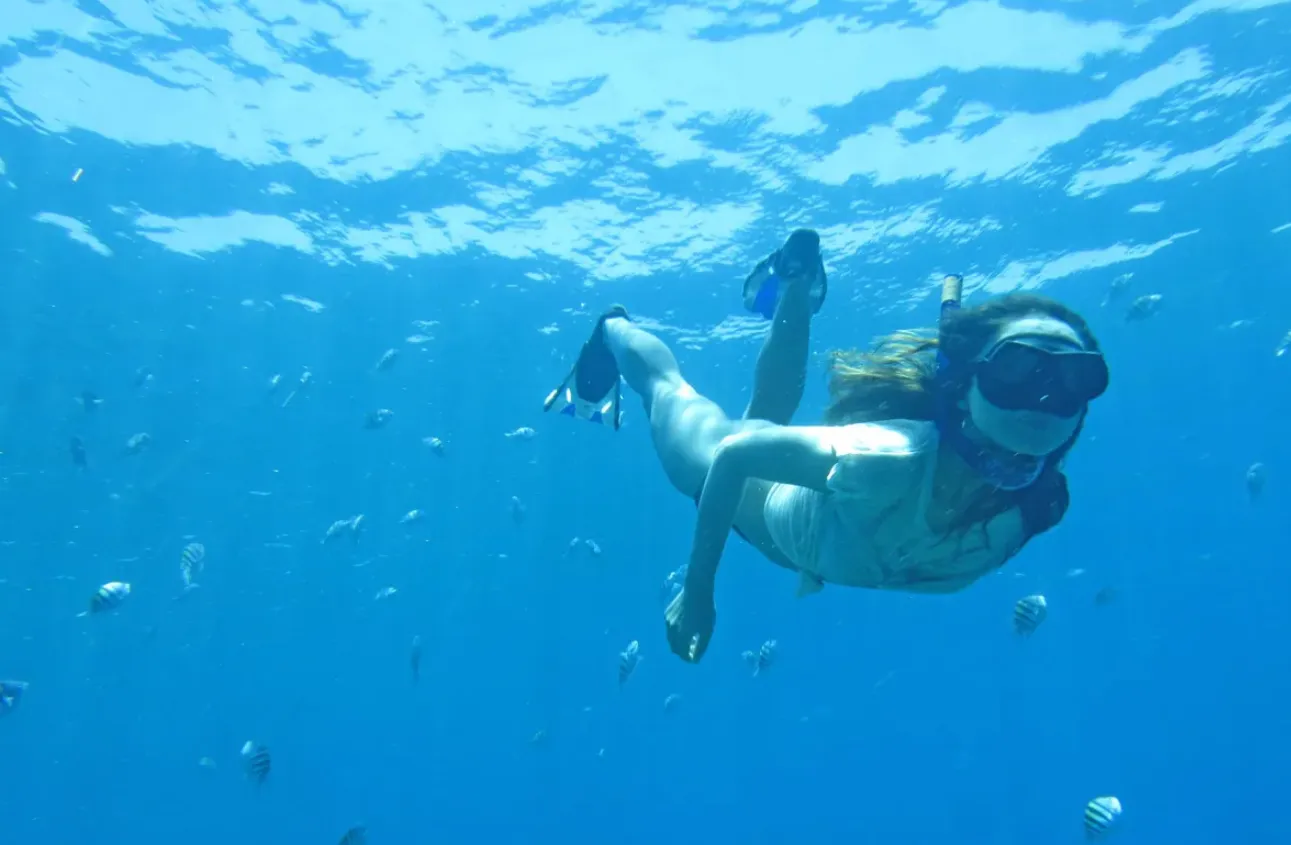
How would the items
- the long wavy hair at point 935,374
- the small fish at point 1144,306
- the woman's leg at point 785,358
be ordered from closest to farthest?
the long wavy hair at point 935,374 → the woman's leg at point 785,358 → the small fish at point 1144,306

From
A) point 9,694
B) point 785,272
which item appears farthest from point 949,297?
point 9,694

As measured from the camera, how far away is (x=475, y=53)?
16.3 meters

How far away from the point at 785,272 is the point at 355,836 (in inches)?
429

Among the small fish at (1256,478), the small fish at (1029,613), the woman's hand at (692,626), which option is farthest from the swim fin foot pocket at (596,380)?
the small fish at (1256,478)

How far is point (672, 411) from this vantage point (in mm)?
5648

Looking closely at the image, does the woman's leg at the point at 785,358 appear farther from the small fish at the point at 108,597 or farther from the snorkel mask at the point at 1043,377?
the small fish at the point at 108,597

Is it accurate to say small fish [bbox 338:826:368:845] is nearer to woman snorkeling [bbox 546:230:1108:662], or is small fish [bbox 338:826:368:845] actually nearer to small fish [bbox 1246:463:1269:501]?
woman snorkeling [bbox 546:230:1108:662]

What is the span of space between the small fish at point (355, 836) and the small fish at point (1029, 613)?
9.77 m

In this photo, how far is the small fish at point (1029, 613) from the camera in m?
9.83

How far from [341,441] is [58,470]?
10542 mm

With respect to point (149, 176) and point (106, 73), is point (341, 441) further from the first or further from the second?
point (106, 73)

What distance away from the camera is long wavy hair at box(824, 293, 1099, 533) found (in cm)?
342

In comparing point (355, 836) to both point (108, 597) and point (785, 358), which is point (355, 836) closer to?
point (108, 597)

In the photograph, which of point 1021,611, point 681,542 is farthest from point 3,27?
point 681,542
